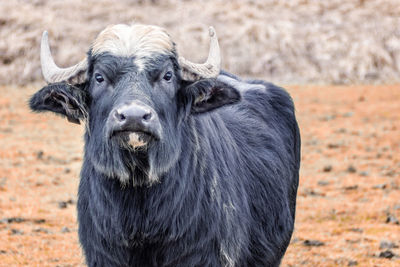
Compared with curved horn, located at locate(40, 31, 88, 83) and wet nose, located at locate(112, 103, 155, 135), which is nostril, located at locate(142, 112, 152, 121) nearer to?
wet nose, located at locate(112, 103, 155, 135)

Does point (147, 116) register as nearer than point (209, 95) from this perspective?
Yes

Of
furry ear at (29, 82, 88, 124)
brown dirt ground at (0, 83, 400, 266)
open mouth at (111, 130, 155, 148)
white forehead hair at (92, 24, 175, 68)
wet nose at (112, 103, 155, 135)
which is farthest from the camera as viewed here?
brown dirt ground at (0, 83, 400, 266)

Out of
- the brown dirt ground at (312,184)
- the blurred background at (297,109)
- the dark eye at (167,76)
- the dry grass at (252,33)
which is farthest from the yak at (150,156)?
the dry grass at (252,33)

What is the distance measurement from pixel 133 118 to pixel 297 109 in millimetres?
15262

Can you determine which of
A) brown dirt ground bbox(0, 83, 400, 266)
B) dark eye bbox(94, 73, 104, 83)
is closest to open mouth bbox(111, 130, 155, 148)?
dark eye bbox(94, 73, 104, 83)

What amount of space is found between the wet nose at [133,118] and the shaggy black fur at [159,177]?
13 centimetres

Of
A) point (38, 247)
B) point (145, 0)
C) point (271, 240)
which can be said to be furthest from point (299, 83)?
point (271, 240)

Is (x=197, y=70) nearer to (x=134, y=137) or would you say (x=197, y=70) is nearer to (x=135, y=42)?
(x=135, y=42)

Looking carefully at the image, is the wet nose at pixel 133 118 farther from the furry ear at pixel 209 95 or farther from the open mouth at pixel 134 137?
the furry ear at pixel 209 95

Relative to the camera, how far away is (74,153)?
14453mm

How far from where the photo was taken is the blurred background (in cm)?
891

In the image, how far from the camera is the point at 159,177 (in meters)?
4.71

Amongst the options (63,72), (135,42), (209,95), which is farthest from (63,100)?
(209,95)

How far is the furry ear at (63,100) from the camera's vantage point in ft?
16.0
